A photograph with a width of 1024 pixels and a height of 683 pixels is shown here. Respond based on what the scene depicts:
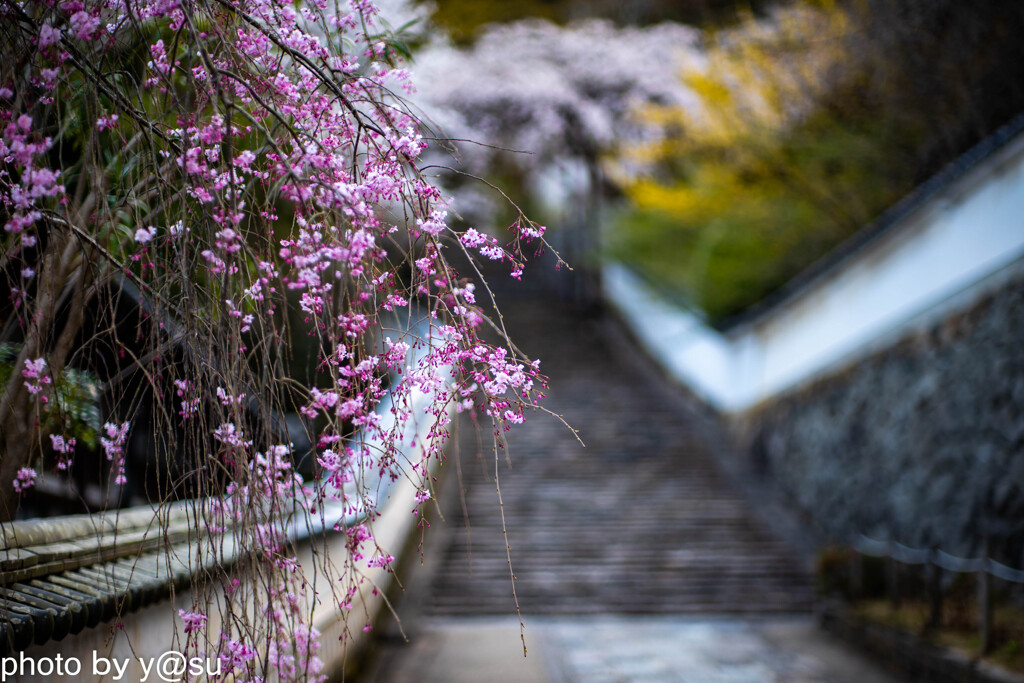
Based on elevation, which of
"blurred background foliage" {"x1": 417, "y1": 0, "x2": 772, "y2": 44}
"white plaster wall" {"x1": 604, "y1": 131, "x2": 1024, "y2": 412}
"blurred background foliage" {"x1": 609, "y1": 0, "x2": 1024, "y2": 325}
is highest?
"blurred background foliage" {"x1": 417, "y1": 0, "x2": 772, "y2": 44}

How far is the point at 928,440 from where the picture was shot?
22.4 feet

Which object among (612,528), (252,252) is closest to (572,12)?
(612,528)

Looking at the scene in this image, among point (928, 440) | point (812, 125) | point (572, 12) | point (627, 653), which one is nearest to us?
point (627, 653)

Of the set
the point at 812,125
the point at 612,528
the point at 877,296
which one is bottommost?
the point at 612,528

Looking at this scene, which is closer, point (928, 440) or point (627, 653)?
point (627, 653)

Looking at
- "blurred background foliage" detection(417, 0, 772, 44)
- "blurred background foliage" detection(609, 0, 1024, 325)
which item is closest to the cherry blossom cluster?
"blurred background foliage" detection(609, 0, 1024, 325)

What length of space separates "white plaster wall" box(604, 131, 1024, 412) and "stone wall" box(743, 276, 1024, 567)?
27 cm

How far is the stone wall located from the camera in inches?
234

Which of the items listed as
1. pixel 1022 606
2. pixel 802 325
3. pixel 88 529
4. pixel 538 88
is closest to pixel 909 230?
pixel 802 325

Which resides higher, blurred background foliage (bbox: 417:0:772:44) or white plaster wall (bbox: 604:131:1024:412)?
blurred background foliage (bbox: 417:0:772:44)

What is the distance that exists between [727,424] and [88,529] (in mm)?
8806

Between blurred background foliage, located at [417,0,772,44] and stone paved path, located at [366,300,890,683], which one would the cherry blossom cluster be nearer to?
stone paved path, located at [366,300,890,683]

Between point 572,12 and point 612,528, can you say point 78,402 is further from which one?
point 572,12

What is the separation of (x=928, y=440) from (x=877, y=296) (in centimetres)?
169
